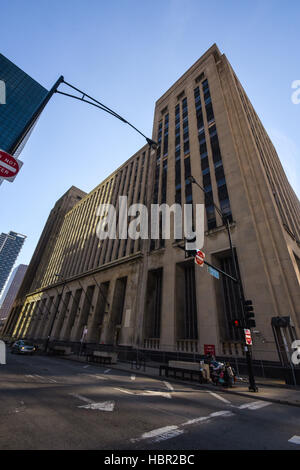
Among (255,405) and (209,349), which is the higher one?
(209,349)

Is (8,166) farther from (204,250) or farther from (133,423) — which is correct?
(204,250)

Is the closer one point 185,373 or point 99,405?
point 99,405

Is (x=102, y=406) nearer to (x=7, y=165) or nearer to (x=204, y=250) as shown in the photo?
(x=7, y=165)

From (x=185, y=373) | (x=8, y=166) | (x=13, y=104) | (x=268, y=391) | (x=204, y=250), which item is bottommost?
(x=268, y=391)

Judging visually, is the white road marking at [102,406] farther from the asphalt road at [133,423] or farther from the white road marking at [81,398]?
the white road marking at [81,398]

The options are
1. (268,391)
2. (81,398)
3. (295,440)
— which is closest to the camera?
(295,440)

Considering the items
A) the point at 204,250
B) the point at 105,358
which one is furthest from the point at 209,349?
the point at 105,358

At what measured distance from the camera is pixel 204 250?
2312cm

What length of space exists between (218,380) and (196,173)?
77.6 ft

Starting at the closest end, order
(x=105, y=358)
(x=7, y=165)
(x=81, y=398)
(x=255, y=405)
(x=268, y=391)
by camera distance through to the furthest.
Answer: (x=7, y=165)
(x=81, y=398)
(x=255, y=405)
(x=268, y=391)
(x=105, y=358)

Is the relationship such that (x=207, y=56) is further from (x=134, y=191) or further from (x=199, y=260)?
(x=199, y=260)

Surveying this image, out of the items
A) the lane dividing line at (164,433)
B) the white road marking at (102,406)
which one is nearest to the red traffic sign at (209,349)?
the white road marking at (102,406)

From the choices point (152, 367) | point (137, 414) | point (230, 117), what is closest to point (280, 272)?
point (152, 367)

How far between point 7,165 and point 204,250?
799 inches
